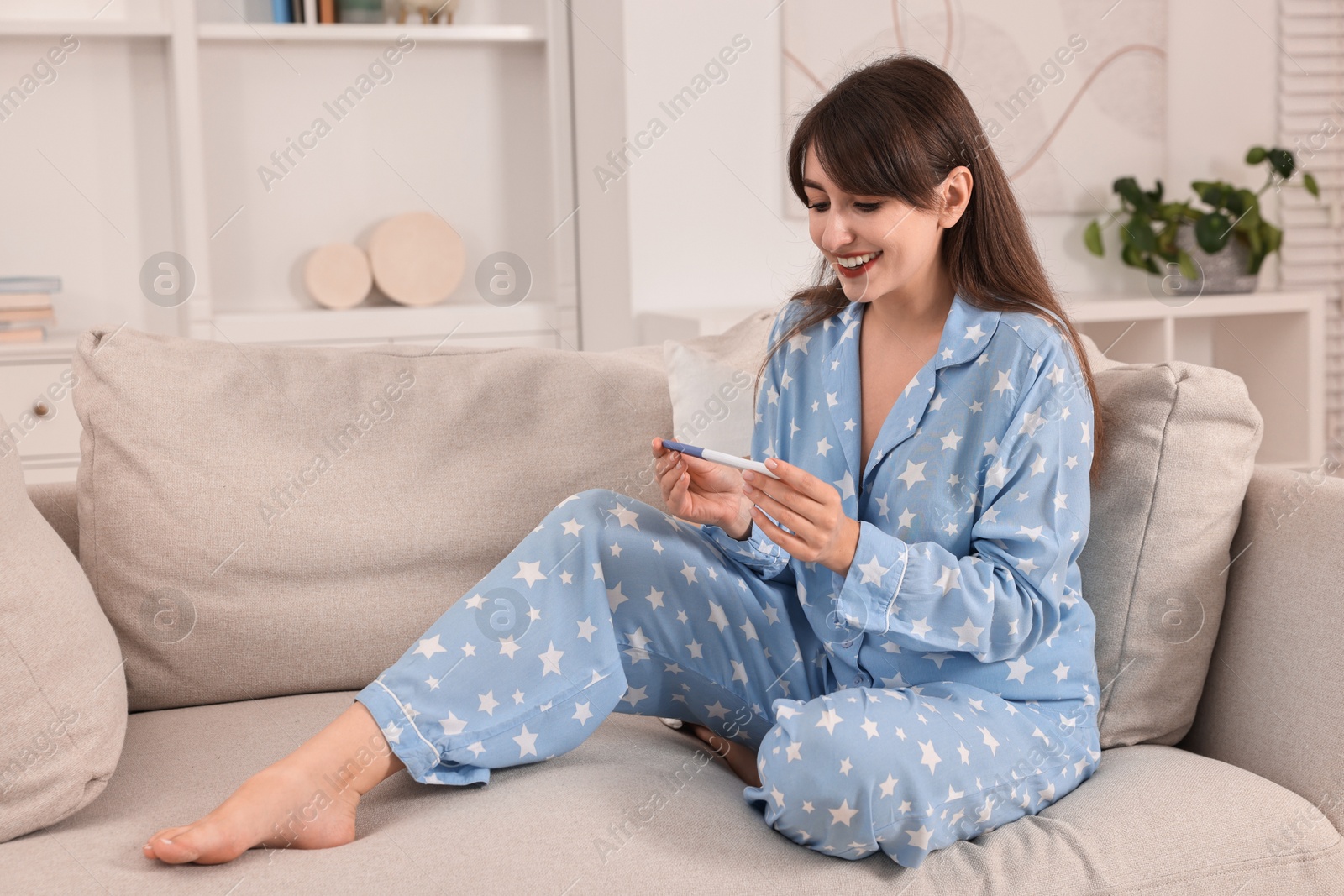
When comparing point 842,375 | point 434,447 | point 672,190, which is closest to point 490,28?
point 672,190

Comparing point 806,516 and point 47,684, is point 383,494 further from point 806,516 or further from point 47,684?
point 806,516

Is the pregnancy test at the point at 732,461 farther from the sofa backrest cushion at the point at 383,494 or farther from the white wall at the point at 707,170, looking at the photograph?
the white wall at the point at 707,170

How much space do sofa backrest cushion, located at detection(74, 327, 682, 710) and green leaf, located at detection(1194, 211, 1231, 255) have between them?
6.45 ft

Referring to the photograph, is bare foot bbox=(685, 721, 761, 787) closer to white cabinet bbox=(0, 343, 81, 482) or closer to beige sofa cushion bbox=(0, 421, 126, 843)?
beige sofa cushion bbox=(0, 421, 126, 843)

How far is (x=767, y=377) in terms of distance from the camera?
148cm

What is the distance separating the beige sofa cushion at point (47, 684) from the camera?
1109 millimetres

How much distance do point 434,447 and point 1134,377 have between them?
85 centimetres

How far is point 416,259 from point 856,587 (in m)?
2.28

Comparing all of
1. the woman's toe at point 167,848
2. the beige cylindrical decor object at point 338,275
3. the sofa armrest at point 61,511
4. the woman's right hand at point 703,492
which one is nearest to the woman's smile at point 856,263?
the woman's right hand at point 703,492

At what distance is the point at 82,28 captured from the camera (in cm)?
288

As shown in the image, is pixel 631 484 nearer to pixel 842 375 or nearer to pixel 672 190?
pixel 842 375

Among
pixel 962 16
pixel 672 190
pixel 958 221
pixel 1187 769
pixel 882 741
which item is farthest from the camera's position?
pixel 962 16

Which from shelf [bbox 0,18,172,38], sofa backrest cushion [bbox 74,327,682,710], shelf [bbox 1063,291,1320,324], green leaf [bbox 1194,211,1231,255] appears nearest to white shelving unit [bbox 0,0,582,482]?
shelf [bbox 0,18,172,38]

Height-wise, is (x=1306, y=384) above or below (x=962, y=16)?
below
